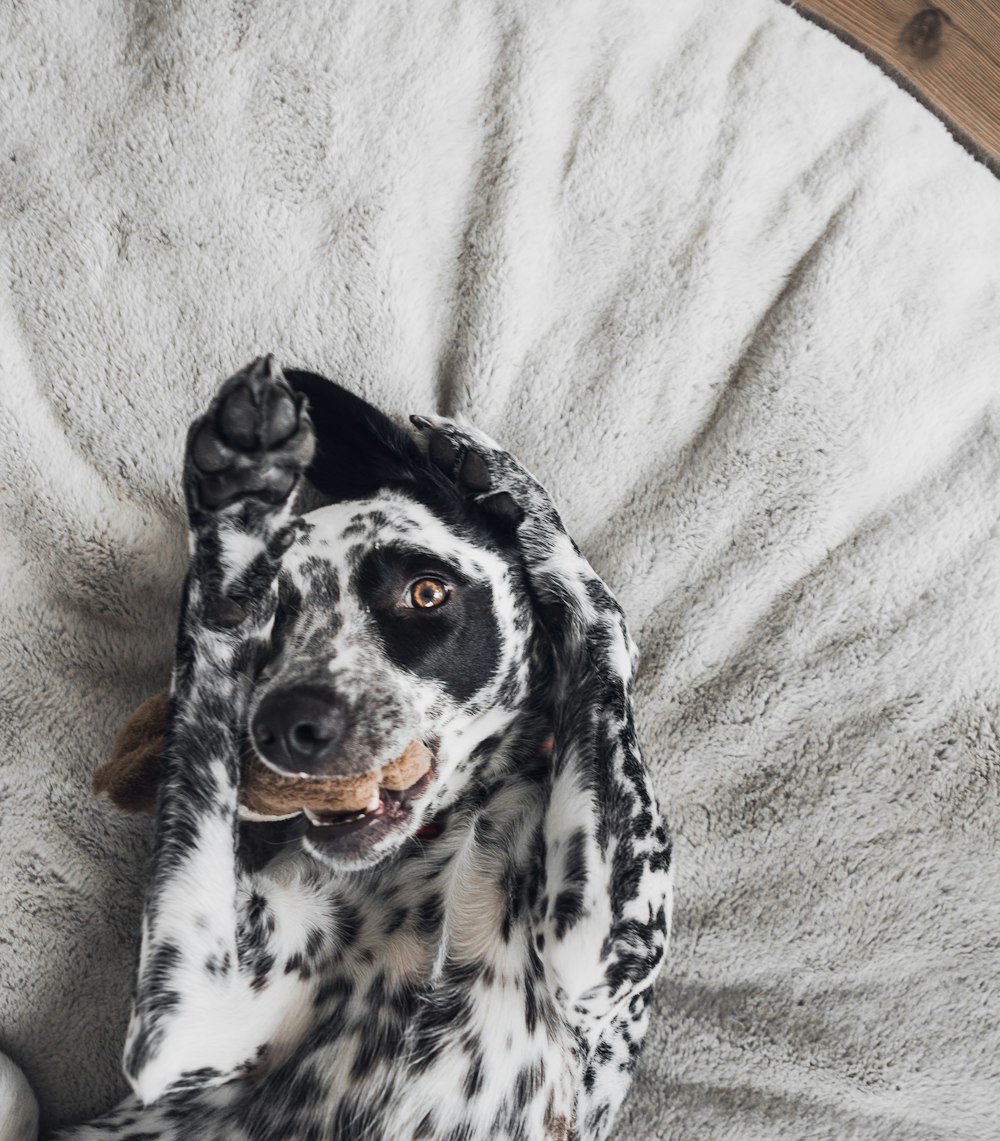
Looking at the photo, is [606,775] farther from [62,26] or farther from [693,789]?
[62,26]

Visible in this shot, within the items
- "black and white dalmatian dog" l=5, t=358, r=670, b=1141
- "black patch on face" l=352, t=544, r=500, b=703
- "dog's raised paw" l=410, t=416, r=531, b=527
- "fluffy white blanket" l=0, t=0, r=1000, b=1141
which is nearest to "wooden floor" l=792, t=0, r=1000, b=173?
"fluffy white blanket" l=0, t=0, r=1000, b=1141

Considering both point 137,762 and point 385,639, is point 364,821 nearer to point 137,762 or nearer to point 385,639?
point 385,639

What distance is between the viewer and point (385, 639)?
2.01m

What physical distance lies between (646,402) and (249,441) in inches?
42.6

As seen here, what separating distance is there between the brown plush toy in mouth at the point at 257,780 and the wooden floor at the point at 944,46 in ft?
8.02

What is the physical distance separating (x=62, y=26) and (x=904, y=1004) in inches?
119

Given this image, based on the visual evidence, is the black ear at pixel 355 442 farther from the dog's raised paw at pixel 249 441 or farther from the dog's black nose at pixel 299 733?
the dog's black nose at pixel 299 733

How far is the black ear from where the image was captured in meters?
2.24

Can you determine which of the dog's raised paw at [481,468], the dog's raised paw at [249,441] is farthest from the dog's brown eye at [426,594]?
the dog's raised paw at [249,441]

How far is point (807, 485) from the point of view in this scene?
2.48 meters

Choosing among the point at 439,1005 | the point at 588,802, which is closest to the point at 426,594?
the point at 588,802

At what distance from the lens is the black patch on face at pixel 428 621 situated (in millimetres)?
2025

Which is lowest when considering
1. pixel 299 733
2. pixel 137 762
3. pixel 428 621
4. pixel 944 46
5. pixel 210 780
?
pixel 137 762

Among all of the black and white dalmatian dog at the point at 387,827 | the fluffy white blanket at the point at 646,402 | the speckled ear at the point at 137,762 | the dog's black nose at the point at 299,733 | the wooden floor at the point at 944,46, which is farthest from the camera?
the wooden floor at the point at 944,46
